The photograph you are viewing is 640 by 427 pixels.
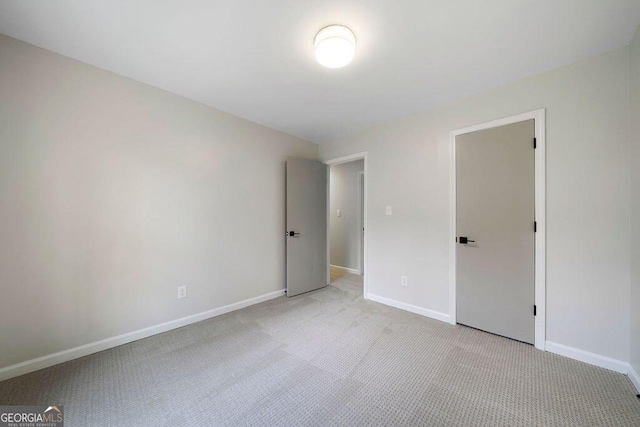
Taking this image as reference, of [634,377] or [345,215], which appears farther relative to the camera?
[345,215]

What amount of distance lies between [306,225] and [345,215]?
4.90ft

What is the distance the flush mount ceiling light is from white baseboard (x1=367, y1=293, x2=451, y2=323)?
2.64 meters

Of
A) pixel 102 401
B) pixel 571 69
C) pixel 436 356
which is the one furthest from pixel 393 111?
pixel 102 401

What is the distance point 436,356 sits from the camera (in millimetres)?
1928

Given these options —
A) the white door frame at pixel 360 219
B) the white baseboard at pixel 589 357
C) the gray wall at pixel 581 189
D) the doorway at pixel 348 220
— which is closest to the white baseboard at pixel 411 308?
the gray wall at pixel 581 189

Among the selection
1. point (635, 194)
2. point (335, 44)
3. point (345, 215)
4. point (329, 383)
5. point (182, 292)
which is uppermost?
point (335, 44)

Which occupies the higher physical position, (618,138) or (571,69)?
(571,69)

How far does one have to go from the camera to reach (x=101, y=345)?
6.48ft

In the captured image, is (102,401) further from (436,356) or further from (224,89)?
(224,89)

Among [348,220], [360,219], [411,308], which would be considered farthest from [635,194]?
[348,220]

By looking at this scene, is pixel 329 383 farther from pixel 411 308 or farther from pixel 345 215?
pixel 345 215

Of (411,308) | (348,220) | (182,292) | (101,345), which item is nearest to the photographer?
(101,345)

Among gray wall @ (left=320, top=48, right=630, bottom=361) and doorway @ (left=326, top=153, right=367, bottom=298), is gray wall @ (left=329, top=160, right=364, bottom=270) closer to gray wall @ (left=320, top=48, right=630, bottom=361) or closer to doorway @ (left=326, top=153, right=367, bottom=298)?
doorway @ (left=326, top=153, right=367, bottom=298)

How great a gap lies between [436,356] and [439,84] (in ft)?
7.89
